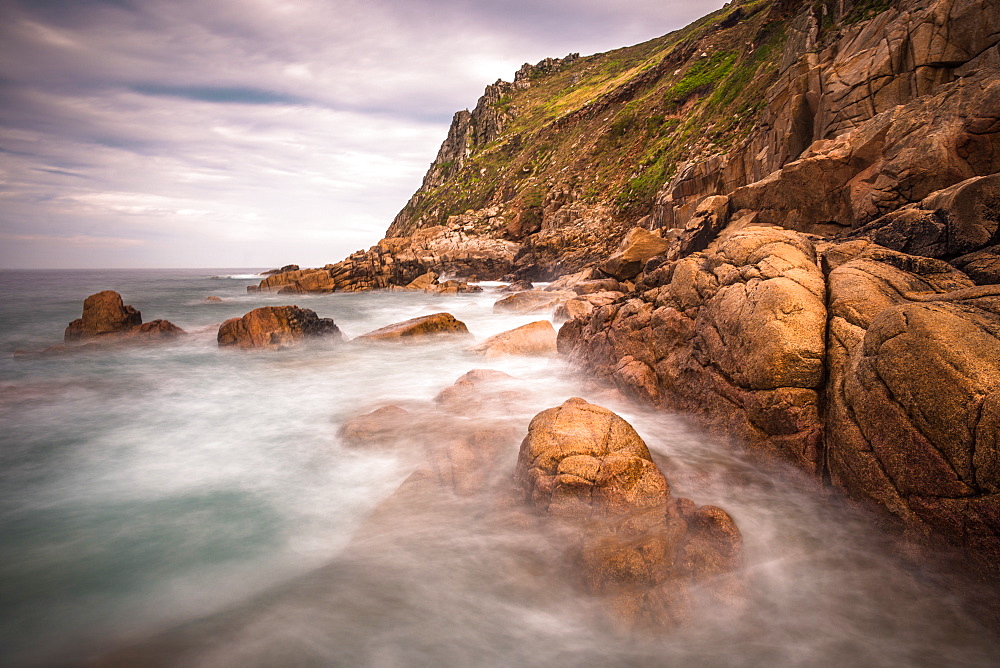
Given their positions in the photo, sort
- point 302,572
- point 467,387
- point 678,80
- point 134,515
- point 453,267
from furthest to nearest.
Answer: point 453,267, point 678,80, point 467,387, point 134,515, point 302,572

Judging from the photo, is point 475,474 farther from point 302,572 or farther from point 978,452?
point 978,452

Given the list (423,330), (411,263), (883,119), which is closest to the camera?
(883,119)

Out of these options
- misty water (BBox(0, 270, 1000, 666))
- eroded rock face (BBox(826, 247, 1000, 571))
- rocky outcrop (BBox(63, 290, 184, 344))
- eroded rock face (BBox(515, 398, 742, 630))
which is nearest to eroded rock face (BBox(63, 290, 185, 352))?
rocky outcrop (BBox(63, 290, 184, 344))

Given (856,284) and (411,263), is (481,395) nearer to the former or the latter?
(856,284)

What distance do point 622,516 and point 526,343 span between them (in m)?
8.04

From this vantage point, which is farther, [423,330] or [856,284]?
[423,330]

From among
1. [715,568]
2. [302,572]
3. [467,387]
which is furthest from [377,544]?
[467,387]

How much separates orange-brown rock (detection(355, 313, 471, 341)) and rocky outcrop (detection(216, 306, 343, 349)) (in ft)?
6.56

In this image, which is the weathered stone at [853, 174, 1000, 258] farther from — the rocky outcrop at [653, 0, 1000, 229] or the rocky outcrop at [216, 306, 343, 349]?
the rocky outcrop at [216, 306, 343, 349]

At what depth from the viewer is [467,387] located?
8711 millimetres

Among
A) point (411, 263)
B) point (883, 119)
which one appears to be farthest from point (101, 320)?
point (411, 263)

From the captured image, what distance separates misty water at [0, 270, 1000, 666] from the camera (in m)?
3.30

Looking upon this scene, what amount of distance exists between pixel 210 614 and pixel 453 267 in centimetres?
4317

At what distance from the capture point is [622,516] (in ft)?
13.7
